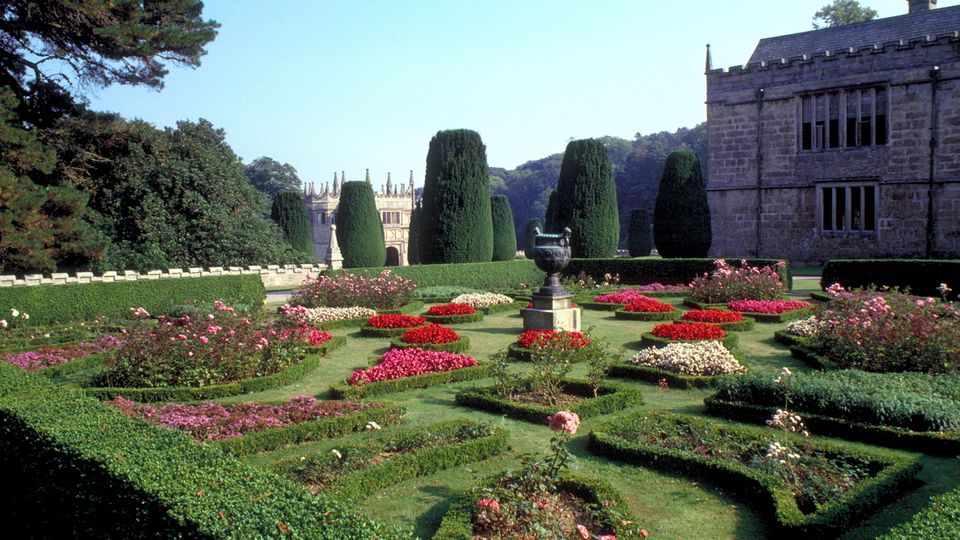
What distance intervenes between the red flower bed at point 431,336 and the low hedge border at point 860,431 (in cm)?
549

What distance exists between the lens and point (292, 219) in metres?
36.7

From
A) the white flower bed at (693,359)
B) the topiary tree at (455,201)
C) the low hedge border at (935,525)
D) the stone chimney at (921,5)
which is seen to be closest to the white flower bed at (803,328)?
the white flower bed at (693,359)

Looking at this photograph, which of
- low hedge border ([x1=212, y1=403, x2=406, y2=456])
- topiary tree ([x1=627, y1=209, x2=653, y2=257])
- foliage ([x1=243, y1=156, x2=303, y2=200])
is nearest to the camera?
low hedge border ([x1=212, y1=403, x2=406, y2=456])

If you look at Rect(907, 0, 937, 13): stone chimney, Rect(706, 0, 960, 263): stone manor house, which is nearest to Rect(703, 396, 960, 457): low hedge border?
Rect(706, 0, 960, 263): stone manor house

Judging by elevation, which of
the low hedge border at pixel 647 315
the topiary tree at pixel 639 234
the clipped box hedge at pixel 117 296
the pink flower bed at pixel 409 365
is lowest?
the pink flower bed at pixel 409 365

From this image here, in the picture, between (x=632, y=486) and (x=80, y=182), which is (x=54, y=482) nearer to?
(x=632, y=486)

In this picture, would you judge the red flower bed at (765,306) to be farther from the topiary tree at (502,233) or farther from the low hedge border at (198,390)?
the topiary tree at (502,233)

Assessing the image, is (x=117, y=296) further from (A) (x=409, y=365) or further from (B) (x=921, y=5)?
(B) (x=921, y=5)

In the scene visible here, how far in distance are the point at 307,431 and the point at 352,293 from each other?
1089 cm

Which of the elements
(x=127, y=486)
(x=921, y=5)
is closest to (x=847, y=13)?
(x=921, y=5)

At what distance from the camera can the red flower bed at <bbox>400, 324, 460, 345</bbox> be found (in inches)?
496

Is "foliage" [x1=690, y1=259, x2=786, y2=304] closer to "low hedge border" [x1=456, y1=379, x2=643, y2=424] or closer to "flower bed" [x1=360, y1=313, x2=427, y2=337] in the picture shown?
"flower bed" [x1=360, y1=313, x2=427, y2=337]

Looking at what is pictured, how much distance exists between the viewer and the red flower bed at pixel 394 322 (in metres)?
15.0

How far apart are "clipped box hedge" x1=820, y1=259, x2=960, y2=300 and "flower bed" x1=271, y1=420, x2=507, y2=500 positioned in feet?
48.3
